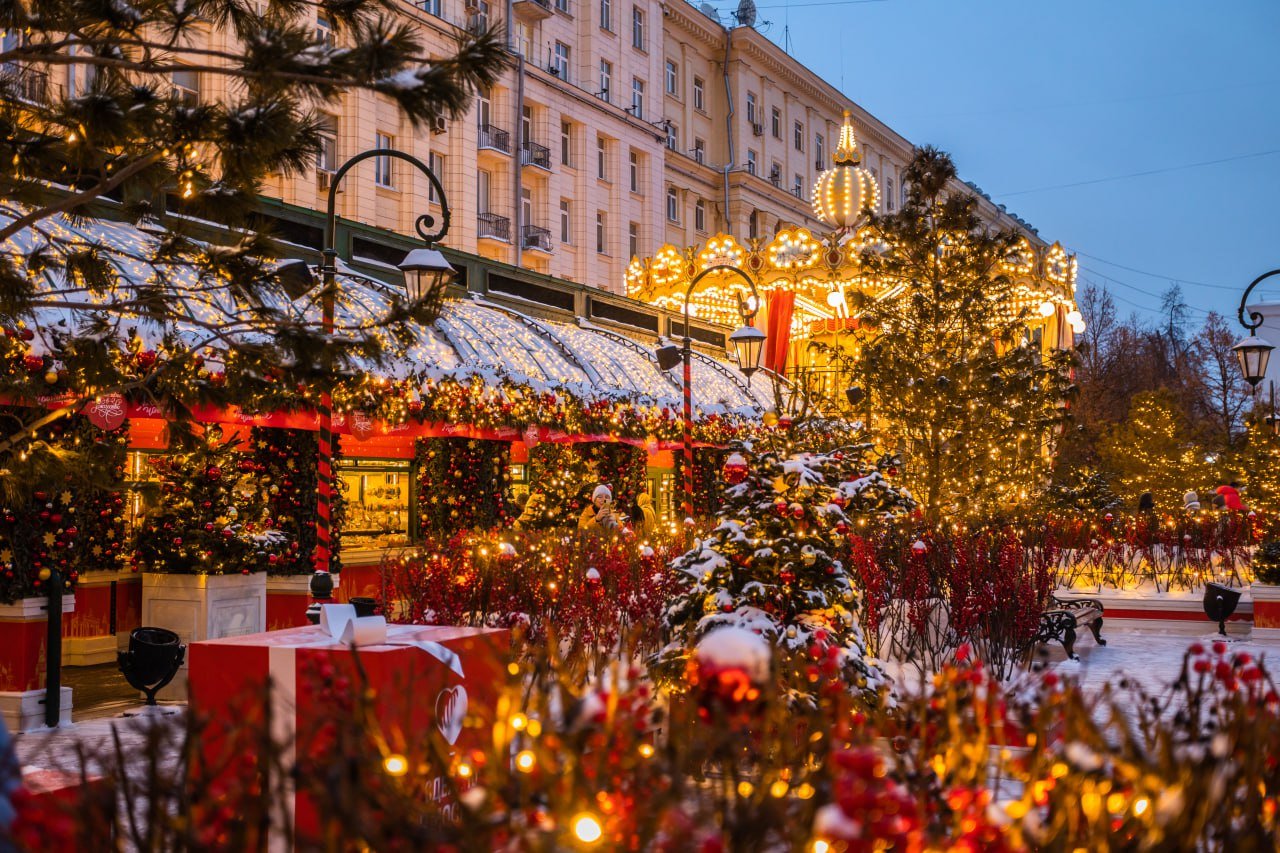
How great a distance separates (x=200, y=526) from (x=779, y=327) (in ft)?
56.0

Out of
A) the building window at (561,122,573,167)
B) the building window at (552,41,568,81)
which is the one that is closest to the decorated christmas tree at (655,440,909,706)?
the building window at (561,122,573,167)

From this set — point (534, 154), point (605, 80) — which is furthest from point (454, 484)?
point (605, 80)

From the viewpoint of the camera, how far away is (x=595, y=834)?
9.07 feet

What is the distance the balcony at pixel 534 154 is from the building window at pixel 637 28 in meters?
7.30

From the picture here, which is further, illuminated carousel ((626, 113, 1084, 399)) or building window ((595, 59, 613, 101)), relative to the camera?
building window ((595, 59, 613, 101))

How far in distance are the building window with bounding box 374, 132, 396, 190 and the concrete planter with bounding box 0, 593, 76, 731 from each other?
20.4m

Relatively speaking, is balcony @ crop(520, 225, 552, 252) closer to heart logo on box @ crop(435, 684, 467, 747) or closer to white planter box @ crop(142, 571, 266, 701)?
white planter box @ crop(142, 571, 266, 701)

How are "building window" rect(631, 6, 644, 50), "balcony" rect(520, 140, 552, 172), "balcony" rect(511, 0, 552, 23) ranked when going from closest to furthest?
"balcony" rect(511, 0, 552, 23) < "balcony" rect(520, 140, 552, 172) < "building window" rect(631, 6, 644, 50)

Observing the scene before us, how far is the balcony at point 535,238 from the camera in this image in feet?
109

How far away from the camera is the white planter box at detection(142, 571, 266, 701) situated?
11.4 metres

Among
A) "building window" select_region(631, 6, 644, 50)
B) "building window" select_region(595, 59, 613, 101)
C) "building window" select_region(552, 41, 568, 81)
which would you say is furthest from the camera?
"building window" select_region(631, 6, 644, 50)

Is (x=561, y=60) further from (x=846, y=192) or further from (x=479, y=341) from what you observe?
(x=479, y=341)

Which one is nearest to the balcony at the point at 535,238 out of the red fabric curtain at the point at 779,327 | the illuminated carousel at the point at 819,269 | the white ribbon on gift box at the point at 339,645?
the illuminated carousel at the point at 819,269

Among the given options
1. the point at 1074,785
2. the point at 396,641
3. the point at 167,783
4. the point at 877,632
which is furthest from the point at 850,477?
the point at 167,783
